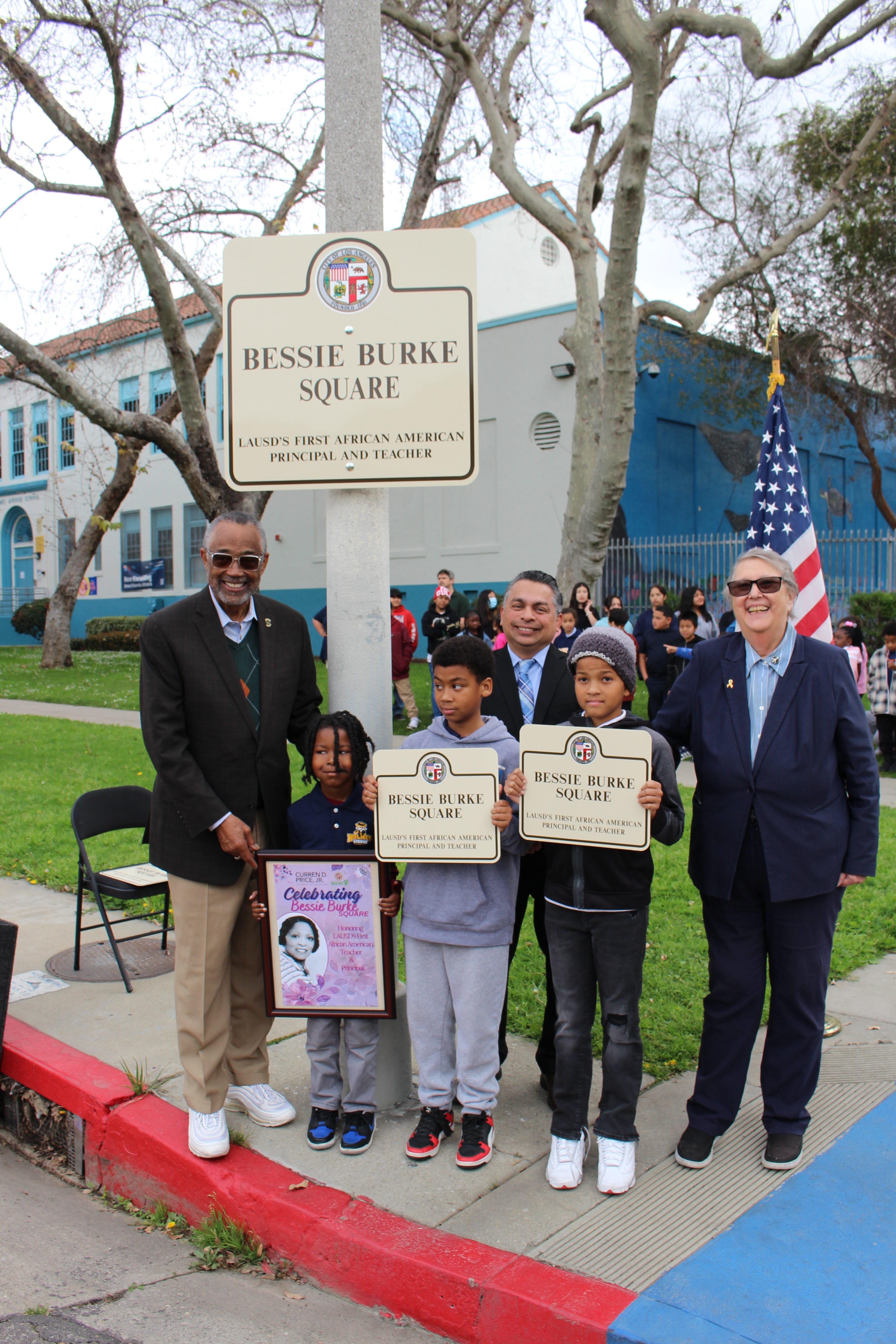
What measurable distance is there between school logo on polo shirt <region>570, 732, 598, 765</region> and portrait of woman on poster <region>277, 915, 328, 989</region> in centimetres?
115

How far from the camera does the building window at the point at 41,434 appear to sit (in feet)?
109

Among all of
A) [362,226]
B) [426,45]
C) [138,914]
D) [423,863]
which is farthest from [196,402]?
[423,863]

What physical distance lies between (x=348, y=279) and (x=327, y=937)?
234 centimetres

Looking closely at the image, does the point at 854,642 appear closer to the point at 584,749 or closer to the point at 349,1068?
the point at 584,749

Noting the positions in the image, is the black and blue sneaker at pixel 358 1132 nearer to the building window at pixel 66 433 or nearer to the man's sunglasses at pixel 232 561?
the man's sunglasses at pixel 232 561

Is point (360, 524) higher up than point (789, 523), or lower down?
lower down

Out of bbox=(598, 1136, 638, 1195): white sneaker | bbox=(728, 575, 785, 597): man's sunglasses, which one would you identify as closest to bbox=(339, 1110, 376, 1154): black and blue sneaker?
bbox=(598, 1136, 638, 1195): white sneaker

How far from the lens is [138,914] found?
6.13 meters

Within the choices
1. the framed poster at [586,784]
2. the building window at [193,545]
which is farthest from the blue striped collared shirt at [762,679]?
the building window at [193,545]

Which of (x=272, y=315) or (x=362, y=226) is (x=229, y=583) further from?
(x=362, y=226)

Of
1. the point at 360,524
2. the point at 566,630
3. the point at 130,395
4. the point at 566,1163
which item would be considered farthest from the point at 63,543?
the point at 566,1163

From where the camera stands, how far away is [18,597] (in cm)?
3994

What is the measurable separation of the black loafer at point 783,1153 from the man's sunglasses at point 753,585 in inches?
72.0

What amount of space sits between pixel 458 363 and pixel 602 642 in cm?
115
